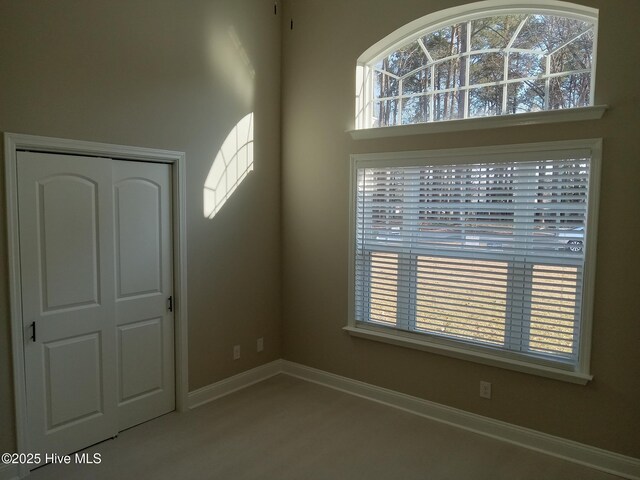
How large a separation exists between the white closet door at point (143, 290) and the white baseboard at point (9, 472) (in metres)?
0.68

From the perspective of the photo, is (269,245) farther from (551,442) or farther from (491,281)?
(551,442)

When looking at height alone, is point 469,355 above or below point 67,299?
below

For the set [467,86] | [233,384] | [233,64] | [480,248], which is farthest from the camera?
[233,384]

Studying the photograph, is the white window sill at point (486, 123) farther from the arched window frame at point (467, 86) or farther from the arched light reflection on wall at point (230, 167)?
the arched light reflection on wall at point (230, 167)

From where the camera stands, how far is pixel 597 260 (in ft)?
9.59

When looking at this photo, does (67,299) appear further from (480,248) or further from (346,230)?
(480,248)

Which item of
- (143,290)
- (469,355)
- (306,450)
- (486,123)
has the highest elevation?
(486,123)

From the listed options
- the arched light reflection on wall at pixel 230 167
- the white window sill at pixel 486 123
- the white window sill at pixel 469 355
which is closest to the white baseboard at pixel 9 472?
the arched light reflection on wall at pixel 230 167

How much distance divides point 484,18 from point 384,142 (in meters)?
1.14

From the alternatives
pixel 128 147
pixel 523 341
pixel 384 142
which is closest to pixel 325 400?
pixel 523 341

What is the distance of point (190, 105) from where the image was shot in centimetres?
363

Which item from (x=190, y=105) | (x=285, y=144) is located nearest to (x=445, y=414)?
(x=285, y=144)

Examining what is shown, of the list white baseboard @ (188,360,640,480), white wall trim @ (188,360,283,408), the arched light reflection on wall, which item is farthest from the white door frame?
white wall trim @ (188,360,283,408)

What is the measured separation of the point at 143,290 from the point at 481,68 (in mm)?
3006
